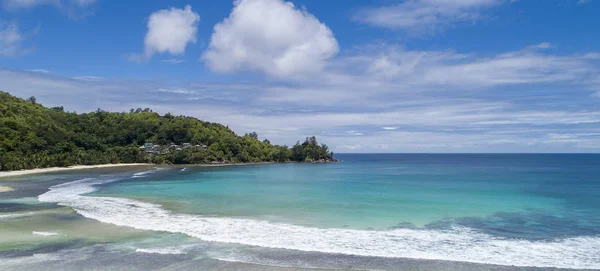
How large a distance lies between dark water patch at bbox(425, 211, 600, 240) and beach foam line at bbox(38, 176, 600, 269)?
68cm

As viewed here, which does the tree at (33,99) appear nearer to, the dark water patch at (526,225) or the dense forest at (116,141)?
the dense forest at (116,141)

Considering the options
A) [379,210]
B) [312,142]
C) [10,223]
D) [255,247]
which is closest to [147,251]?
[255,247]

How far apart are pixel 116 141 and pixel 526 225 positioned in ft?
275

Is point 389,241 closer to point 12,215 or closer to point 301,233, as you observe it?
point 301,233

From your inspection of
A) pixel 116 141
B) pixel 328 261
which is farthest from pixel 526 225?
pixel 116 141

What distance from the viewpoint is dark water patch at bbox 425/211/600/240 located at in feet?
44.8

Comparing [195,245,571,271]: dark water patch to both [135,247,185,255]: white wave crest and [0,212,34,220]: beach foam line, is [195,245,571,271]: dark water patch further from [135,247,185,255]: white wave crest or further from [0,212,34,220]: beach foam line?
[0,212,34,220]: beach foam line

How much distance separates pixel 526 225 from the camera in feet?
49.9

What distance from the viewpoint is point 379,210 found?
18.9 m

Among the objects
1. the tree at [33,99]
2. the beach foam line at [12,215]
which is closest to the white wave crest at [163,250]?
the beach foam line at [12,215]

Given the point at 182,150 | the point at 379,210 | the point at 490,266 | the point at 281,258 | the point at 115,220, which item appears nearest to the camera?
the point at 490,266

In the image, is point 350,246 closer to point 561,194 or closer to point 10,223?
point 10,223

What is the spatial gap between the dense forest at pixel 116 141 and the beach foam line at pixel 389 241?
4477 cm

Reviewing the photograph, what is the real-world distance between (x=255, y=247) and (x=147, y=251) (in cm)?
309
